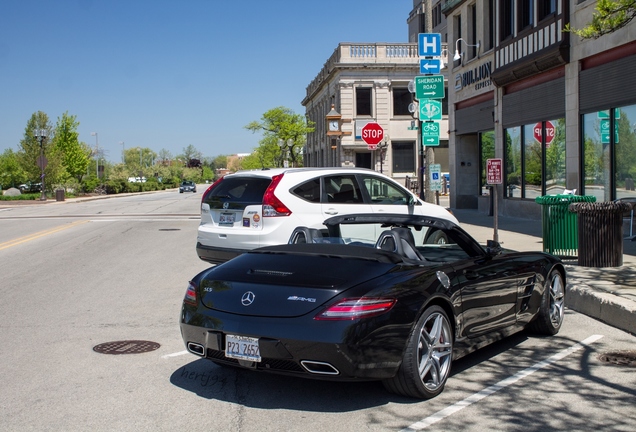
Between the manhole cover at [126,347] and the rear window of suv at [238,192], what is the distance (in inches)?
136

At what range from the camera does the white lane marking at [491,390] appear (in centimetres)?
468

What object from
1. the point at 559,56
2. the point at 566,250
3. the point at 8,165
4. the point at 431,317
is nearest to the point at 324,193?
the point at 566,250

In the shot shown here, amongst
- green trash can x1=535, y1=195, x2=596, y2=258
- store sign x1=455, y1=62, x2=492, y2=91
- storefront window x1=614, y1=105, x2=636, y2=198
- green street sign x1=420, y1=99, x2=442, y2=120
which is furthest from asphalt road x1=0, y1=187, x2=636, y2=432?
store sign x1=455, y1=62, x2=492, y2=91

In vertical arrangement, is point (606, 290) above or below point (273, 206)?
below

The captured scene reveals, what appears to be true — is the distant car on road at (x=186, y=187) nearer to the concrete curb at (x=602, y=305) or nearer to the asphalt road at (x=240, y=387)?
the asphalt road at (x=240, y=387)

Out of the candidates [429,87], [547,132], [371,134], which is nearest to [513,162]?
[547,132]

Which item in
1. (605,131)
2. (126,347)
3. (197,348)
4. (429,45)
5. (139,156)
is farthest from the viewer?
(139,156)

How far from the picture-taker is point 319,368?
15.7 feet

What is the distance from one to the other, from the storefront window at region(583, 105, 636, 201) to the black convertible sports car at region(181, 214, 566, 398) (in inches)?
425

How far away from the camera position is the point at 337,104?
57062mm

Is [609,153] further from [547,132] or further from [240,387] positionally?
[240,387]

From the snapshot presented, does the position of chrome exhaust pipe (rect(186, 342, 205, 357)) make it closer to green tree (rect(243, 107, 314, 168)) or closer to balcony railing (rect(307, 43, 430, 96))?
balcony railing (rect(307, 43, 430, 96))

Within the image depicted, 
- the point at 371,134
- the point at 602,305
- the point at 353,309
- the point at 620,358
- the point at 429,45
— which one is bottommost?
the point at 620,358

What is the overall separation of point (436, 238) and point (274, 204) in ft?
12.4
